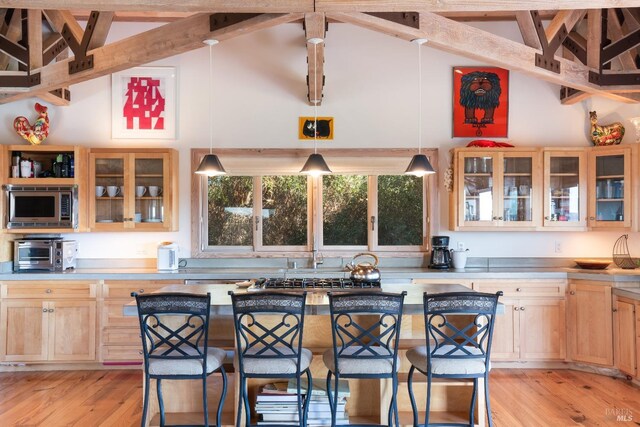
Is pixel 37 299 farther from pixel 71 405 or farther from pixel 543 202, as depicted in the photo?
pixel 543 202

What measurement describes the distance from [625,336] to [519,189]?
1.67 meters

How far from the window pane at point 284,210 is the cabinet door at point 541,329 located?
2.41m

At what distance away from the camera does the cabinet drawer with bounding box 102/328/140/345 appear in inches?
188

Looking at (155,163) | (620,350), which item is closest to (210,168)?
(155,163)

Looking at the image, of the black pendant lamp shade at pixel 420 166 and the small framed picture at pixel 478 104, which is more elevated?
the small framed picture at pixel 478 104

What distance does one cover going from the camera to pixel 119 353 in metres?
4.77

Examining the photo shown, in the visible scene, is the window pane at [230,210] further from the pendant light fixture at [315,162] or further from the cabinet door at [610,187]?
the cabinet door at [610,187]

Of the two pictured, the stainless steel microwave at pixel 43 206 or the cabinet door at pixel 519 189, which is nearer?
the stainless steel microwave at pixel 43 206

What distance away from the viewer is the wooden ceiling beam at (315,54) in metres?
3.51

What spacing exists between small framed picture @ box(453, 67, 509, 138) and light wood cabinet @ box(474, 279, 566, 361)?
5.63 feet

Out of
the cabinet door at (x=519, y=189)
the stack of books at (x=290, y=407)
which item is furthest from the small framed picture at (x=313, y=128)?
the stack of books at (x=290, y=407)

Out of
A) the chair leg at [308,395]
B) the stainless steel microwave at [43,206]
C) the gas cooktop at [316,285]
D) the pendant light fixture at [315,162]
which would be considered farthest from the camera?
the stainless steel microwave at [43,206]

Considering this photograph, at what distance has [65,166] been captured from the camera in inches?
199

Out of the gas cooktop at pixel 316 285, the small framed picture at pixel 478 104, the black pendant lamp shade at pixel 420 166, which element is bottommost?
the gas cooktop at pixel 316 285
